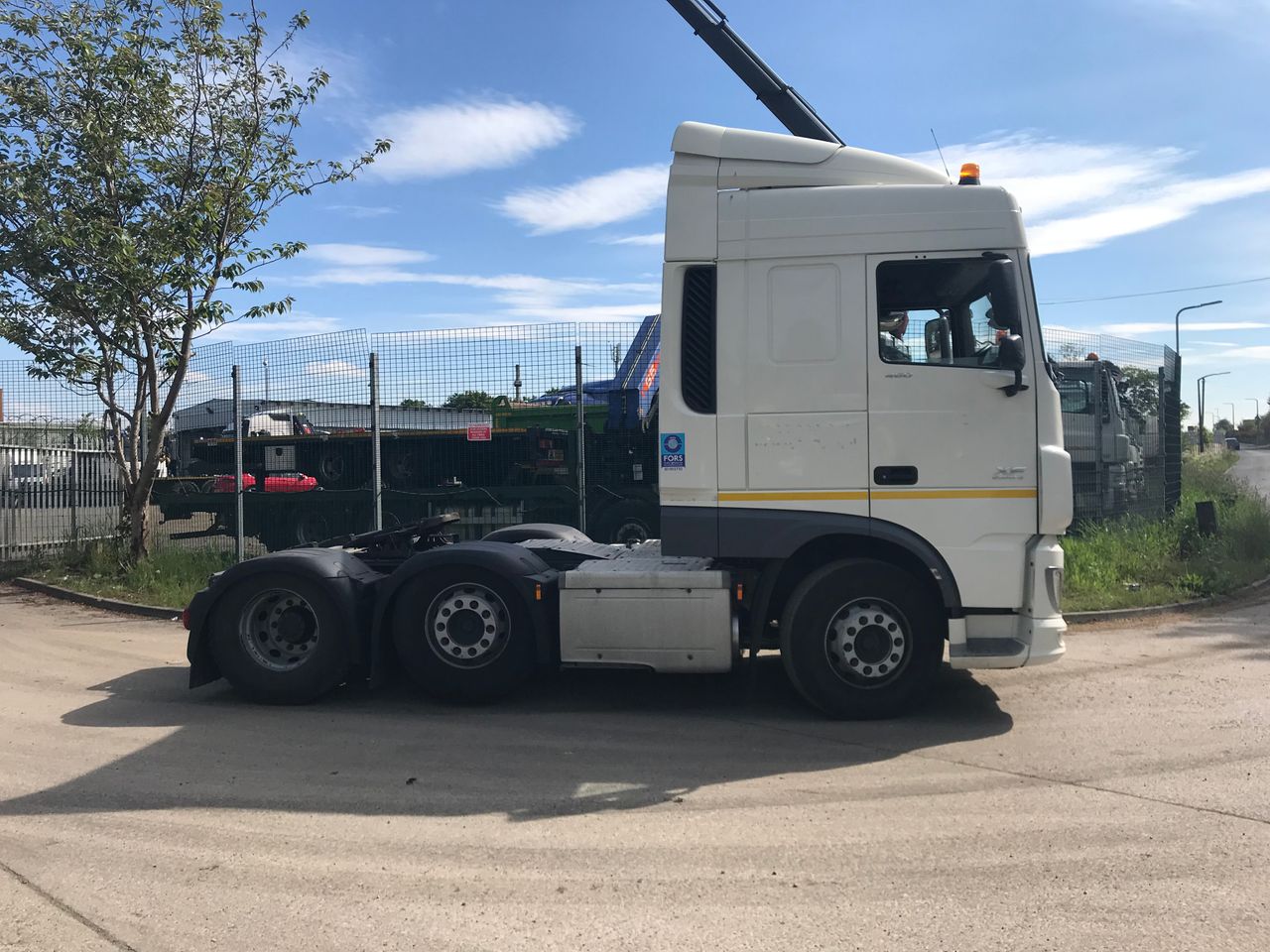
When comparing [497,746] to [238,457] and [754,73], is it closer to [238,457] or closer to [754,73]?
[754,73]

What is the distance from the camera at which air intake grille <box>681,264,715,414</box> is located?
5.80m

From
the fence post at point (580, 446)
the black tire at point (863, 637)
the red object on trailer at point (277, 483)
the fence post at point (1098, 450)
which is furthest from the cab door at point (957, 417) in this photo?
the red object on trailer at point (277, 483)

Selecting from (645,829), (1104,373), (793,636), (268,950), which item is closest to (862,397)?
(793,636)

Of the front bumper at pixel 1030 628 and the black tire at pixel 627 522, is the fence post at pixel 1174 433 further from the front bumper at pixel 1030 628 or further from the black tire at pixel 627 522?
the front bumper at pixel 1030 628

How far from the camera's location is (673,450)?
230 inches

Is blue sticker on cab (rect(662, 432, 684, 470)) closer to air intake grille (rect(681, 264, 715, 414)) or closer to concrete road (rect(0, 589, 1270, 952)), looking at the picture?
air intake grille (rect(681, 264, 715, 414))

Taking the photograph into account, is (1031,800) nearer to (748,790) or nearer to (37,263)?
(748,790)

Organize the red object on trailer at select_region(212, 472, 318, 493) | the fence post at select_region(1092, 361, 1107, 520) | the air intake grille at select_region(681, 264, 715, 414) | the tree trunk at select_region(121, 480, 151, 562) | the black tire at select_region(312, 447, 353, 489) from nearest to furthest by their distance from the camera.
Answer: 1. the air intake grille at select_region(681, 264, 715, 414)
2. the tree trunk at select_region(121, 480, 151, 562)
3. the fence post at select_region(1092, 361, 1107, 520)
4. the red object on trailer at select_region(212, 472, 318, 493)
5. the black tire at select_region(312, 447, 353, 489)

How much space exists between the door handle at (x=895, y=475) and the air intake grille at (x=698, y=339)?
1.09m

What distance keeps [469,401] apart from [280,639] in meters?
6.03

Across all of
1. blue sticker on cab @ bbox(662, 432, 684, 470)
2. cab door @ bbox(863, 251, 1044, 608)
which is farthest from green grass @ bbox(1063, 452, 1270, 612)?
blue sticker on cab @ bbox(662, 432, 684, 470)

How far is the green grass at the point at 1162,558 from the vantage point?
1024 cm

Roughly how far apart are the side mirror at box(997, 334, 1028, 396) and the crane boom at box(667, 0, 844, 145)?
3369 mm

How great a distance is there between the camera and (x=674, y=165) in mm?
5953
